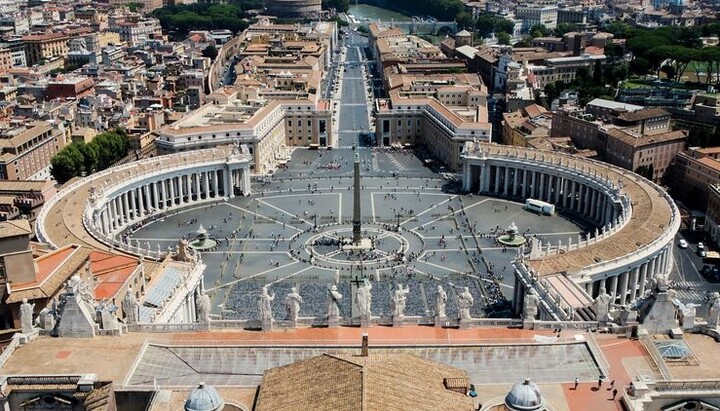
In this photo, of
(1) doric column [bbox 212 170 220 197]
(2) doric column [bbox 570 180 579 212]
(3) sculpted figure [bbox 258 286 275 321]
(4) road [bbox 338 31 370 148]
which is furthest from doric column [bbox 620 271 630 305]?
(4) road [bbox 338 31 370 148]

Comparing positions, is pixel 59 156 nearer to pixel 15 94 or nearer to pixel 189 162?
pixel 189 162

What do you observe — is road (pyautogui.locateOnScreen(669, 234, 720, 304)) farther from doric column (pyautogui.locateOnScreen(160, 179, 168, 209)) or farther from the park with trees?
the park with trees

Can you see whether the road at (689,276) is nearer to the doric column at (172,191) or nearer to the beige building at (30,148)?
the doric column at (172,191)

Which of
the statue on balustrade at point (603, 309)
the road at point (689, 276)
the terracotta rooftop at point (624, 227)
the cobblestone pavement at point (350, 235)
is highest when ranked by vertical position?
the statue on balustrade at point (603, 309)

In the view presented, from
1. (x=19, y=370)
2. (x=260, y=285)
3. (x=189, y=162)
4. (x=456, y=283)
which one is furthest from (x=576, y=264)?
(x=189, y=162)

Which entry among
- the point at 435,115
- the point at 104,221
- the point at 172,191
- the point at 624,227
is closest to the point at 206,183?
the point at 172,191

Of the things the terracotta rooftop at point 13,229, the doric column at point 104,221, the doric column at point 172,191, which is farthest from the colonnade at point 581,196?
the doric column at point 104,221
